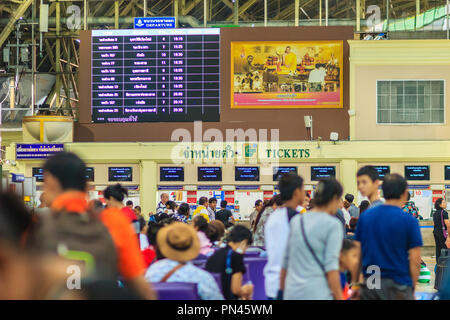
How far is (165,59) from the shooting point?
78.4 ft

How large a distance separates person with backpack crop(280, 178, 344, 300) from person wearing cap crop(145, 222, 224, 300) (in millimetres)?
616

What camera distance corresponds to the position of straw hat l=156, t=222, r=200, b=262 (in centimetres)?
601

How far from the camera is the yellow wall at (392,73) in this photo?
24.2 metres

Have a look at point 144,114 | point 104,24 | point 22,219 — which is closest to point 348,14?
point 104,24

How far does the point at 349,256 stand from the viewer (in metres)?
6.78

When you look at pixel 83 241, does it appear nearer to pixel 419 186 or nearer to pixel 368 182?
pixel 368 182

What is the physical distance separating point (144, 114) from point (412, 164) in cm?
802

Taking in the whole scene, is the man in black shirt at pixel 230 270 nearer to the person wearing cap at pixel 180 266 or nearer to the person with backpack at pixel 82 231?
the person wearing cap at pixel 180 266

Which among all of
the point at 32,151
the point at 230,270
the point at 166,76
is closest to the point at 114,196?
the point at 230,270

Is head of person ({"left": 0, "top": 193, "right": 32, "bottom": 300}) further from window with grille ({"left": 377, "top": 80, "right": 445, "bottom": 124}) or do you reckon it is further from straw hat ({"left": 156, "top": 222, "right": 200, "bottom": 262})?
window with grille ({"left": 377, "top": 80, "right": 445, "bottom": 124})

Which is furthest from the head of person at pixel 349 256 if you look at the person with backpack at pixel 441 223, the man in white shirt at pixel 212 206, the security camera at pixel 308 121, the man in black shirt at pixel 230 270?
the security camera at pixel 308 121

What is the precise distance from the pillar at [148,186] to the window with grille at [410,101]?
685cm
